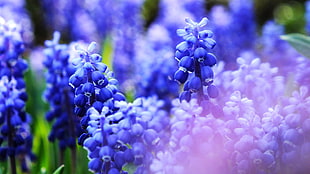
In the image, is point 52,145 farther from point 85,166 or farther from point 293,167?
point 293,167

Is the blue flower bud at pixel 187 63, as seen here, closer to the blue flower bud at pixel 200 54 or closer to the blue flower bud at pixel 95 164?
the blue flower bud at pixel 200 54

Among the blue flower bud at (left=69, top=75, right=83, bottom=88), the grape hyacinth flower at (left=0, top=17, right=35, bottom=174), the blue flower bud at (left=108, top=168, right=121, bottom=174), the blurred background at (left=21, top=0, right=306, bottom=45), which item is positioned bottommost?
the blue flower bud at (left=108, top=168, right=121, bottom=174)

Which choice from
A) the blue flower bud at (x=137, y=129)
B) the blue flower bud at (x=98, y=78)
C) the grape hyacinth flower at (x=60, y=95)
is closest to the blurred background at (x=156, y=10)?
the grape hyacinth flower at (x=60, y=95)

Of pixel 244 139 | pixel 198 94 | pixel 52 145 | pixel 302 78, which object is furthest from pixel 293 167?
pixel 52 145

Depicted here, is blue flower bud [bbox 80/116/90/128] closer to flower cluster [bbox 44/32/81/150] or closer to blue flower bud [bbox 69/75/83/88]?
blue flower bud [bbox 69/75/83/88]

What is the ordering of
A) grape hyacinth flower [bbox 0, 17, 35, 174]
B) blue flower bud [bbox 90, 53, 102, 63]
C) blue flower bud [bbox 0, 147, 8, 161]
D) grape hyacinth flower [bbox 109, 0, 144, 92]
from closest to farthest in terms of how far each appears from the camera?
1. blue flower bud [bbox 90, 53, 102, 63]
2. grape hyacinth flower [bbox 0, 17, 35, 174]
3. blue flower bud [bbox 0, 147, 8, 161]
4. grape hyacinth flower [bbox 109, 0, 144, 92]

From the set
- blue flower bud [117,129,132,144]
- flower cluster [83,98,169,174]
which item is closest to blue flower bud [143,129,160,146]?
flower cluster [83,98,169,174]

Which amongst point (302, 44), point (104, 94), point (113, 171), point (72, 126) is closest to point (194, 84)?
point (104, 94)
